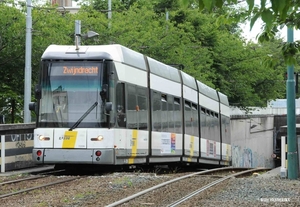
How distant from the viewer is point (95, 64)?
16.2 metres

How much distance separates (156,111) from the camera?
19.2 meters

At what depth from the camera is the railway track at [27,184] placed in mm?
12261

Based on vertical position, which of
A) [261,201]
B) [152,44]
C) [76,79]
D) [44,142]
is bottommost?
[261,201]

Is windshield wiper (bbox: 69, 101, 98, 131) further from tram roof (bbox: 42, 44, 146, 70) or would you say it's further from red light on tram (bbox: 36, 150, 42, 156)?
tram roof (bbox: 42, 44, 146, 70)

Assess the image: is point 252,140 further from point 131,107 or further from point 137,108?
point 131,107

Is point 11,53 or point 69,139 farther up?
point 11,53

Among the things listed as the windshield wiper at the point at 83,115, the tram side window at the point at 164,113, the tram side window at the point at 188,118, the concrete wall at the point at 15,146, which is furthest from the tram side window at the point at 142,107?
the tram side window at the point at 188,118

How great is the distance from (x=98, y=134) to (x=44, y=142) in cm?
137

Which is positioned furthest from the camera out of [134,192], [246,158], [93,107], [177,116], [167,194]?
[246,158]

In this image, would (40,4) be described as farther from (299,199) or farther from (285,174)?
(299,199)

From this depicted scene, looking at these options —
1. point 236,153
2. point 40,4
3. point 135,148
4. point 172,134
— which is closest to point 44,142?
point 135,148

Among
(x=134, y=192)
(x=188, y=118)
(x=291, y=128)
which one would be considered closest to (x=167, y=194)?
(x=134, y=192)

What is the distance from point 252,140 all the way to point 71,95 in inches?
1621

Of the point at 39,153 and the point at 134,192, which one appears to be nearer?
the point at 134,192
